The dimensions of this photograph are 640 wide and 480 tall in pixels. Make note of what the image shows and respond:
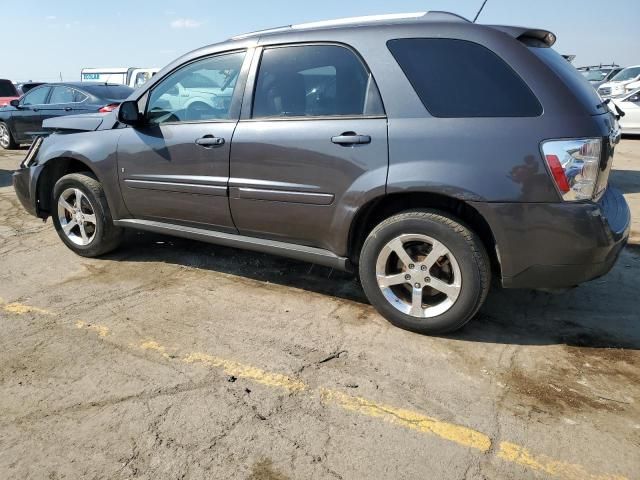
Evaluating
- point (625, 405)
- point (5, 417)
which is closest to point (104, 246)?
point (5, 417)

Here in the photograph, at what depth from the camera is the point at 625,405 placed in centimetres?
240

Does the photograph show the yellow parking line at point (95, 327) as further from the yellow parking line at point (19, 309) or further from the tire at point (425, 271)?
the tire at point (425, 271)

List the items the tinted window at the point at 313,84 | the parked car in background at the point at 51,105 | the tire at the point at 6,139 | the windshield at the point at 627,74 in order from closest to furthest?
the tinted window at the point at 313,84
the parked car in background at the point at 51,105
the tire at the point at 6,139
the windshield at the point at 627,74

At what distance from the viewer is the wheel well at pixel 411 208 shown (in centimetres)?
294

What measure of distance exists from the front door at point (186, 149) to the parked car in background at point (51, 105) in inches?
218

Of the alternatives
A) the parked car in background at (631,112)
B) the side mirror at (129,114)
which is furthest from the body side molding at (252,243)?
the parked car in background at (631,112)

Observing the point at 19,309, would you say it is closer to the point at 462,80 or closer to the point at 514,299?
the point at 462,80

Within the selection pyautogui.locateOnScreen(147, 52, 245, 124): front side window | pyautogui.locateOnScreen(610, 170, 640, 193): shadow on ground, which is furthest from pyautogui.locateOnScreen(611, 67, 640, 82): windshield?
pyautogui.locateOnScreen(147, 52, 245, 124): front side window

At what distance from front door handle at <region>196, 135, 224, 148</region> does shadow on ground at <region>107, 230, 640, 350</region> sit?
3.68ft

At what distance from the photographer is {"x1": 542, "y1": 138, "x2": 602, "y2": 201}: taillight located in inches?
102

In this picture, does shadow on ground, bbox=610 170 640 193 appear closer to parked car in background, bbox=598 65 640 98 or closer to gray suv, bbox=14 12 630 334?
gray suv, bbox=14 12 630 334

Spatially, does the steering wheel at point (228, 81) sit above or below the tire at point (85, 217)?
above

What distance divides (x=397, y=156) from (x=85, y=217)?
292 centimetres

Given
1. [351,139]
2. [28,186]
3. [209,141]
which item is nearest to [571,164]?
[351,139]
